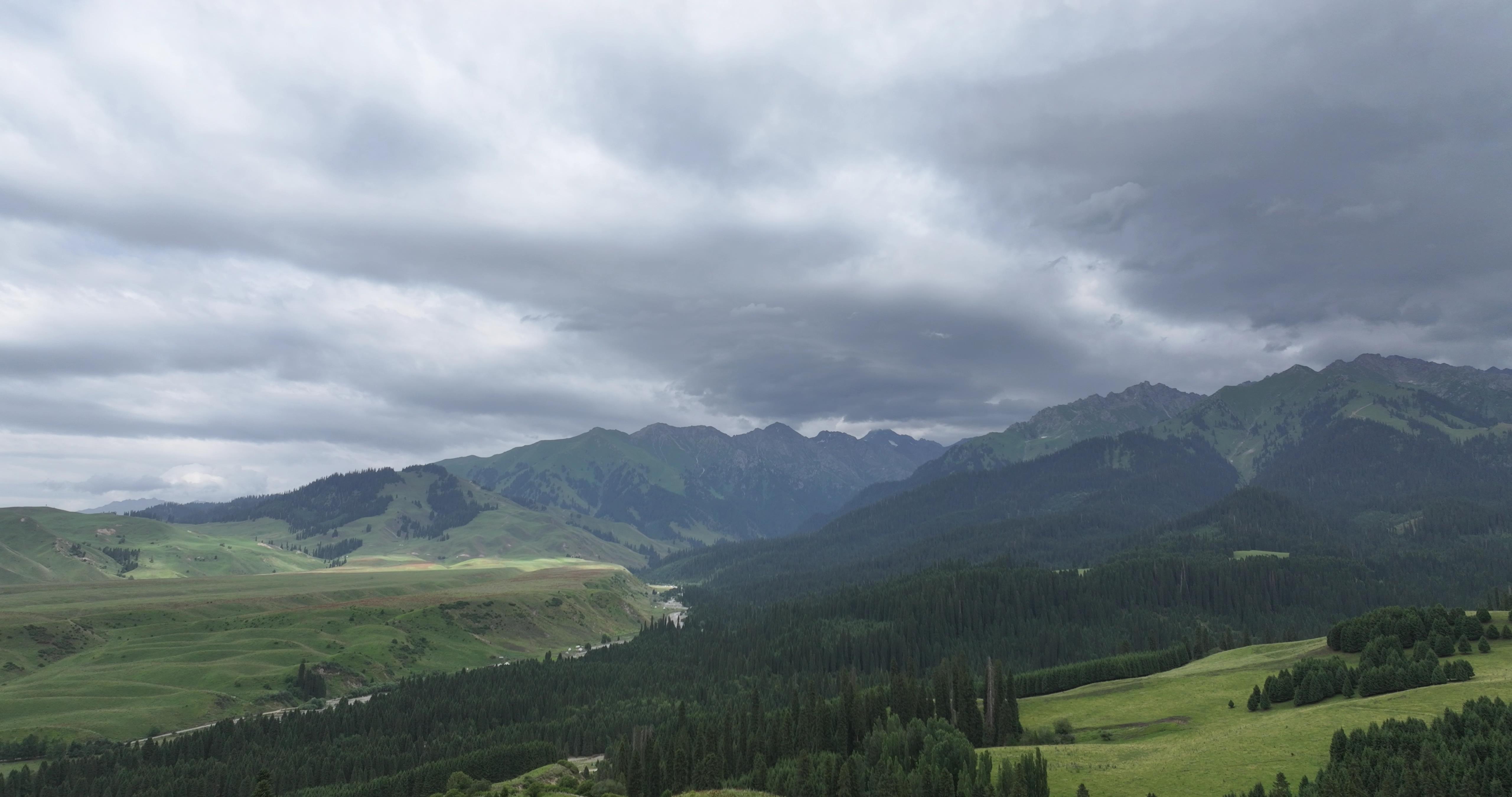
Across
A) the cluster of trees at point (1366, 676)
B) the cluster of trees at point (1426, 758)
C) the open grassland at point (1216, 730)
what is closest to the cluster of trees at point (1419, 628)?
the open grassland at point (1216, 730)

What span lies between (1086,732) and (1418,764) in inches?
2266

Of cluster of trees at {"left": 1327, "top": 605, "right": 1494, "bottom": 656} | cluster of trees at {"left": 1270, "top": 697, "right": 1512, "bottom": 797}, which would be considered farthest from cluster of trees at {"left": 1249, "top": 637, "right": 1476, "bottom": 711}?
cluster of trees at {"left": 1270, "top": 697, "right": 1512, "bottom": 797}

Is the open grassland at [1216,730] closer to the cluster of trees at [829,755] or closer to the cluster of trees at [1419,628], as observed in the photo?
the cluster of trees at [1419,628]

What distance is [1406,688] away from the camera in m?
97.1

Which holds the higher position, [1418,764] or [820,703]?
[1418,764]

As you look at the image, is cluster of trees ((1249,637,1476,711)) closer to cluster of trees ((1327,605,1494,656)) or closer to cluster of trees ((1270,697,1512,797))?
cluster of trees ((1327,605,1494,656))

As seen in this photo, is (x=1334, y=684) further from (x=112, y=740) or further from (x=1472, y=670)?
(x=112, y=740)

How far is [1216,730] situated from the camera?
9694 centimetres

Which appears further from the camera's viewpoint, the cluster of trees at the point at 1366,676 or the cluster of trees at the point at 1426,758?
the cluster of trees at the point at 1366,676

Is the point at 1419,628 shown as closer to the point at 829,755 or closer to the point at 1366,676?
the point at 1366,676

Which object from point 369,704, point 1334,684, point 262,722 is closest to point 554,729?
point 369,704

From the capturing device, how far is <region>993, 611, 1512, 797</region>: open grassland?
77875 millimetres

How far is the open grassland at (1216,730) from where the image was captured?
77875mm

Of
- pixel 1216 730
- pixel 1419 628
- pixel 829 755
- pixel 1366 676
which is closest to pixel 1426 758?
pixel 1216 730
